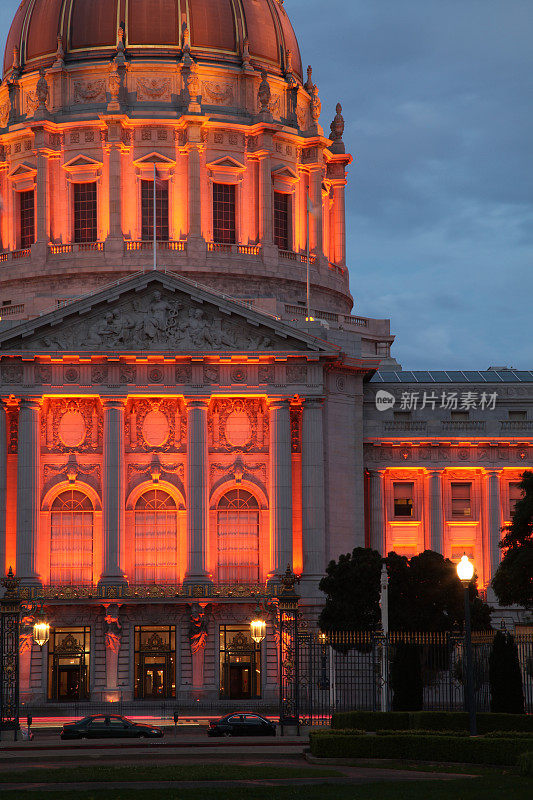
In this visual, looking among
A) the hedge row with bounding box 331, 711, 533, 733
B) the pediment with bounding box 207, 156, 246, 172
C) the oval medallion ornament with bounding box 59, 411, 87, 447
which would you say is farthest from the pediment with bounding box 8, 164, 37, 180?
the hedge row with bounding box 331, 711, 533, 733

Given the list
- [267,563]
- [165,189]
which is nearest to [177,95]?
[165,189]

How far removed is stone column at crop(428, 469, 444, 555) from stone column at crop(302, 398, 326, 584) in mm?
9540

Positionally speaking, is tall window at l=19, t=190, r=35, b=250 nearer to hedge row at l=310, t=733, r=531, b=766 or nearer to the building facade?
the building facade

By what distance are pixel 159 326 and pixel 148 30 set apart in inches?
1225

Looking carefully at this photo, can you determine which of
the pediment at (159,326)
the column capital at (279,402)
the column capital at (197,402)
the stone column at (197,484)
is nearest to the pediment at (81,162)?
the pediment at (159,326)

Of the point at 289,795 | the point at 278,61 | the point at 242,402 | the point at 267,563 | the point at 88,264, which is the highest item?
the point at 278,61

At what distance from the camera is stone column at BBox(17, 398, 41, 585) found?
83.3 m

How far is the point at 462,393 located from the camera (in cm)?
9531

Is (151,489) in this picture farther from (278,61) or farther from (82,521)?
(278,61)

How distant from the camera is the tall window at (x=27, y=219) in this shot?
105 metres

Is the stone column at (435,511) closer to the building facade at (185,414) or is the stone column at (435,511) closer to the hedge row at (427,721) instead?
the building facade at (185,414)

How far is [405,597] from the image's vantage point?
A: 7231cm

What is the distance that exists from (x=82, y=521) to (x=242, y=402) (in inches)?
428

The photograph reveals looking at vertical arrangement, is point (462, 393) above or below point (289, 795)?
above
